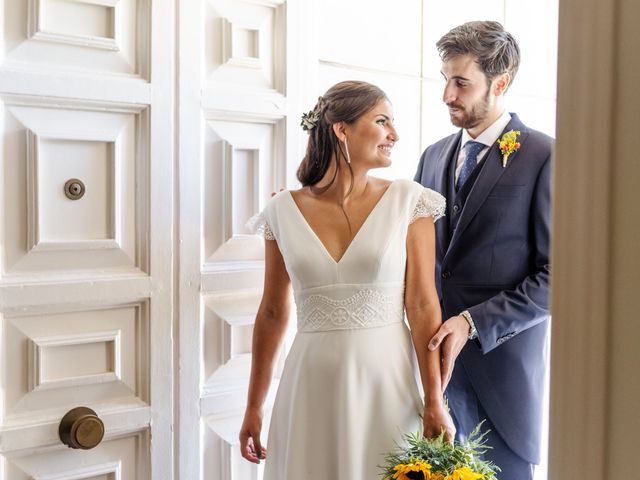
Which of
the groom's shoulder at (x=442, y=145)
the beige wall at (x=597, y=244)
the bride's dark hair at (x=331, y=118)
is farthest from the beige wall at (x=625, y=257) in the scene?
the groom's shoulder at (x=442, y=145)

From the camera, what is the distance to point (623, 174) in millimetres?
439

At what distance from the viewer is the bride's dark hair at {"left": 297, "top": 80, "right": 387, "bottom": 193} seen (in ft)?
5.68

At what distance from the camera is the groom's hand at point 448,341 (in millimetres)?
1667

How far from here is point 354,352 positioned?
166 centimetres

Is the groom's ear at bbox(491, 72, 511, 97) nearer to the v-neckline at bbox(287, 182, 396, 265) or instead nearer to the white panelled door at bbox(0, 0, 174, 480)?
the v-neckline at bbox(287, 182, 396, 265)

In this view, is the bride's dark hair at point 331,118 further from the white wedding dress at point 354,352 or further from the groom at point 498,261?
the groom at point 498,261

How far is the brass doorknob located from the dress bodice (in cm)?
58

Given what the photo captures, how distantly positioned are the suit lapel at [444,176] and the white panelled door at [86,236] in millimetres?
804

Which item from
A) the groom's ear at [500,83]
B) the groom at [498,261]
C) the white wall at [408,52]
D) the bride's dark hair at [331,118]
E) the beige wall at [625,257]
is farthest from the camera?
the white wall at [408,52]

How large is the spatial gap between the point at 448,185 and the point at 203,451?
3.58 ft

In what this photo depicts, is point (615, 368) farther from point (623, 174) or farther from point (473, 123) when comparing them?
point (473, 123)

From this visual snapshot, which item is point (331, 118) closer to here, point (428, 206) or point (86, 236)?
point (428, 206)

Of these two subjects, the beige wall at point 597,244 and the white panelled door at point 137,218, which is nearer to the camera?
the beige wall at point 597,244

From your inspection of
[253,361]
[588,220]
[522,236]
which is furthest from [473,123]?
[588,220]
